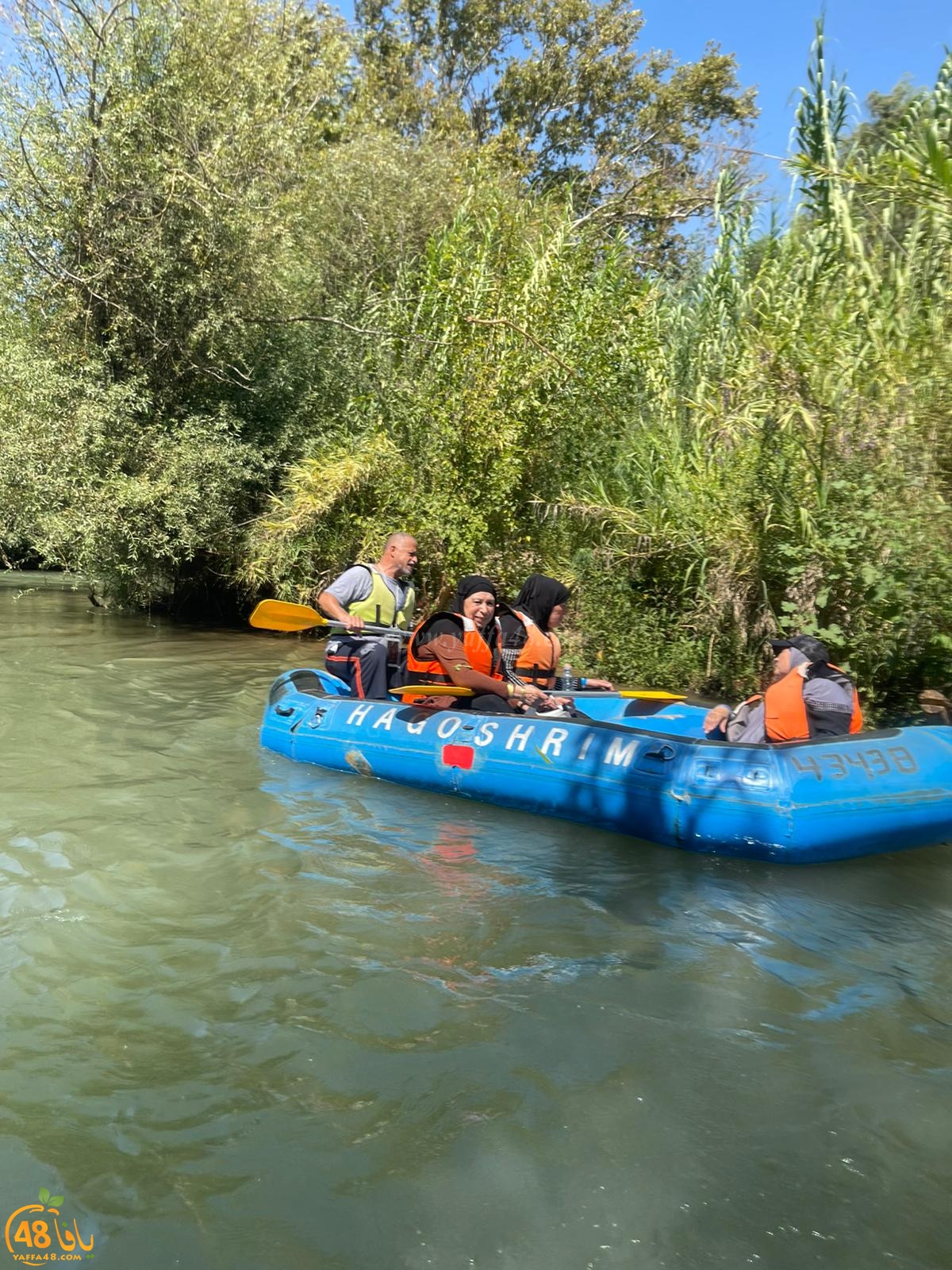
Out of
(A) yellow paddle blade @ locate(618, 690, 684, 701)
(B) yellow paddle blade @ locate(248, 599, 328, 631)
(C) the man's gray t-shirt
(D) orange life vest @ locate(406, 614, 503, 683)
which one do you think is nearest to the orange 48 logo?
(D) orange life vest @ locate(406, 614, 503, 683)

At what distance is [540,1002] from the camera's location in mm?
3387

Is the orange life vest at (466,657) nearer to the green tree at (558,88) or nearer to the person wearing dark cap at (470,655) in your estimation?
the person wearing dark cap at (470,655)

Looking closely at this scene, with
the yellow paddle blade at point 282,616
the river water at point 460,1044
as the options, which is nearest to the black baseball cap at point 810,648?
the river water at point 460,1044

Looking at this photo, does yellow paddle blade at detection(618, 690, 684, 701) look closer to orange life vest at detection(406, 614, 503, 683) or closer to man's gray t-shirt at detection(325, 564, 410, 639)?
orange life vest at detection(406, 614, 503, 683)

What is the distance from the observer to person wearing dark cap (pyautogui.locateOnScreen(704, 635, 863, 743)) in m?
5.01

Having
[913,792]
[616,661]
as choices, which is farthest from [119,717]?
[913,792]

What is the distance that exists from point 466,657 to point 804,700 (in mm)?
1805

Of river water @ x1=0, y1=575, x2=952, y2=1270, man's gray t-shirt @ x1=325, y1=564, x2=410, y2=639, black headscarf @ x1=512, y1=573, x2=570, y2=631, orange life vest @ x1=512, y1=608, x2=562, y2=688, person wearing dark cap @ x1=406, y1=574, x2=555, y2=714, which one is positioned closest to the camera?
river water @ x1=0, y1=575, x2=952, y2=1270

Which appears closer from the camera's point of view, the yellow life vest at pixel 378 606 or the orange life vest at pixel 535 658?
the orange life vest at pixel 535 658

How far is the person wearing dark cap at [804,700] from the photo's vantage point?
5.01 meters

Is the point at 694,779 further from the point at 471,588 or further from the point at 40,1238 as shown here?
the point at 40,1238

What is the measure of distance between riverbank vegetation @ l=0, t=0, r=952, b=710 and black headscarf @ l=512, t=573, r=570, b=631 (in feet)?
5.14

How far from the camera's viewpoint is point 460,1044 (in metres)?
3.11

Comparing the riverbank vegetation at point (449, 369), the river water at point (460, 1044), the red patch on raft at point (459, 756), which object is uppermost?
the riverbank vegetation at point (449, 369)
